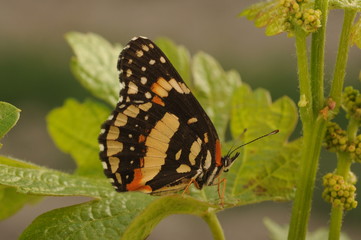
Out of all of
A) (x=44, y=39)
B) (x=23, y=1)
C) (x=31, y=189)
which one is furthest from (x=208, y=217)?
(x=23, y=1)

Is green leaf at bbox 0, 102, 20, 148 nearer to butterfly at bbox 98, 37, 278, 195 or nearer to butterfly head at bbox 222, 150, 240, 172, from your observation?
butterfly at bbox 98, 37, 278, 195

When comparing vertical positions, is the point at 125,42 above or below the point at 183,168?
below

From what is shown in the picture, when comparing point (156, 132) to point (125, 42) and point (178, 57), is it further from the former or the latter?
point (125, 42)

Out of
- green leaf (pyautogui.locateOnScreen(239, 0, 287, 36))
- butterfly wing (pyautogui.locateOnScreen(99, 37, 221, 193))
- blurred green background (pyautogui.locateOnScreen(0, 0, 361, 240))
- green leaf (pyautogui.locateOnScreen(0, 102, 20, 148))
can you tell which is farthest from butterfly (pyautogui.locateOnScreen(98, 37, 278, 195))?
blurred green background (pyautogui.locateOnScreen(0, 0, 361, 240))

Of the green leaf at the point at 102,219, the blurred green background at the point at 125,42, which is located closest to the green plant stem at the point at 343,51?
the green leaf at the point at 102,219

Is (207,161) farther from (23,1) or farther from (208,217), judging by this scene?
(23,1)

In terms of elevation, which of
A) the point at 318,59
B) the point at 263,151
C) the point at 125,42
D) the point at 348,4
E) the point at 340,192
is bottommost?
the point at 125,42

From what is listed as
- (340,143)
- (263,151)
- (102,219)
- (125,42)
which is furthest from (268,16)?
(125,42)

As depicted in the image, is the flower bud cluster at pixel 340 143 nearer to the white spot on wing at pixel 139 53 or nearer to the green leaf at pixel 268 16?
the green leaf at pixel 268 16
